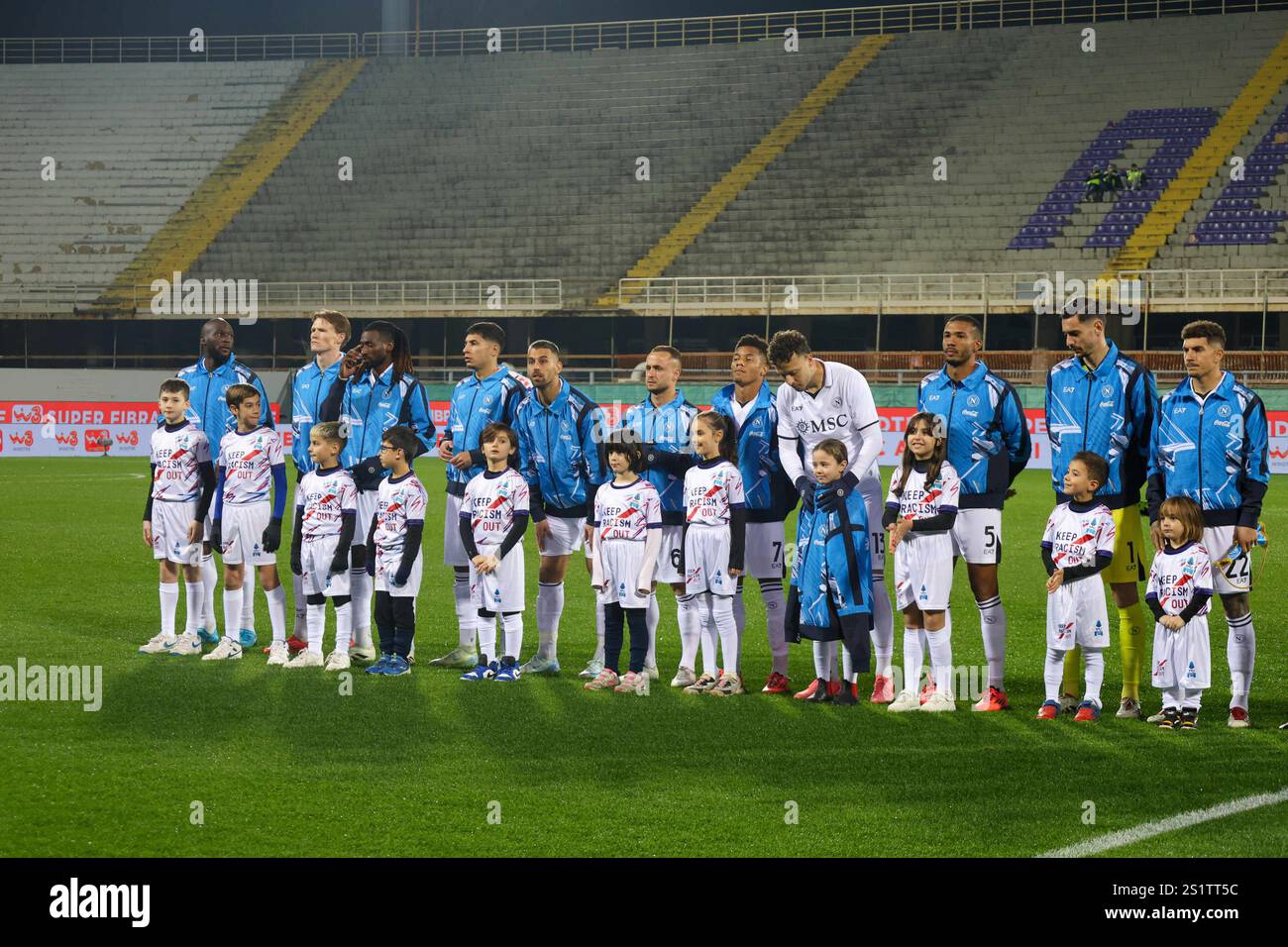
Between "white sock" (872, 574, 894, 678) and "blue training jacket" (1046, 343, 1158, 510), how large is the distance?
3.90 ft

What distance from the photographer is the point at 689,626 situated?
9164 mm

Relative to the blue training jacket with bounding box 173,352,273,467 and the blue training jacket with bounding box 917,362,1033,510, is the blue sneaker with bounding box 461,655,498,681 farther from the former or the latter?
the blue training jacket with bounding box 917,362,1033,510

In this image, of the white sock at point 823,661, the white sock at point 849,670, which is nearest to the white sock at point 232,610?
the white sock at point 823,661

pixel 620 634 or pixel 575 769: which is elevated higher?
pixel 620 634

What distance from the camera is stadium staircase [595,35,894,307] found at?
40.0 m

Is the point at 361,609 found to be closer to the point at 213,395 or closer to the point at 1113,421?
the point at 213,395

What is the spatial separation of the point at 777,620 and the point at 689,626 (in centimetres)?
56

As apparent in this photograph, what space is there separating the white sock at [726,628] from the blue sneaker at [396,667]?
2.05 metres

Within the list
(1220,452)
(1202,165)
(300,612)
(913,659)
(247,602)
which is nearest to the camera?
(1220,452)

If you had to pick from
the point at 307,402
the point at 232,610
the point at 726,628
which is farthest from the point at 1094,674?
the point at 232,610

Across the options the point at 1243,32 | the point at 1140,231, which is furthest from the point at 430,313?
the point at 1243,32

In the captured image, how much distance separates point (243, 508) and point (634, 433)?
286 cm

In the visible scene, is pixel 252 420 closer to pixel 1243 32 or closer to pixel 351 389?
pixel 351 389

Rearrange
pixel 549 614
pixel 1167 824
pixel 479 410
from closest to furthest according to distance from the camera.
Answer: pixel 1167 824, pixel 549 614, pixel 479 410
